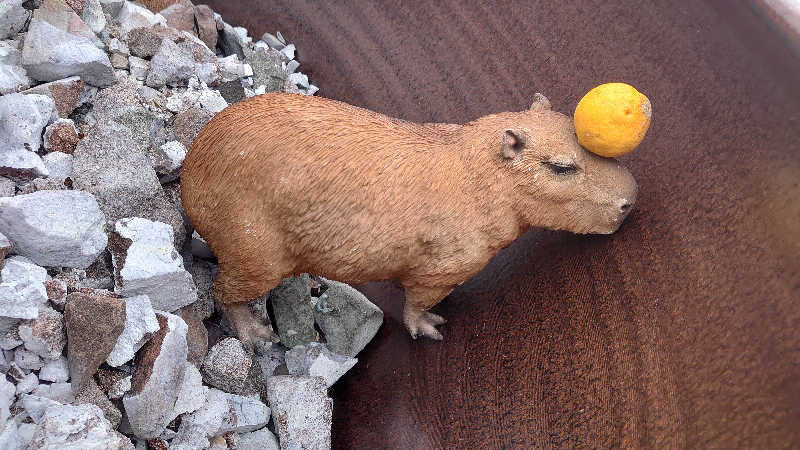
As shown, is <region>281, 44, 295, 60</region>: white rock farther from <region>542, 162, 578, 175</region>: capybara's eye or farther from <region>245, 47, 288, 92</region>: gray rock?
<region>542, 162, 578, 175</region>: capybara's eye

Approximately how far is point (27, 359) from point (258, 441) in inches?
27.5

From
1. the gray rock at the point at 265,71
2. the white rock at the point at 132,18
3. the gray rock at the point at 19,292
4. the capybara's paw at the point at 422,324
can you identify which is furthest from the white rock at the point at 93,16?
the capybara's paw at the point at 422,324

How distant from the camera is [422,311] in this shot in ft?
7.90

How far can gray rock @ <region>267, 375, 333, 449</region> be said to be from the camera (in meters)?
2.26

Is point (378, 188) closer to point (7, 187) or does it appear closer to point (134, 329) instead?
point (134, 329)

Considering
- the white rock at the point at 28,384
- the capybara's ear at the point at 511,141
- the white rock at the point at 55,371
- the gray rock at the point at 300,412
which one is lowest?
the white rock at the point at 28,384

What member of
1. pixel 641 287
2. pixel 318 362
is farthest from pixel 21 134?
pixel 641 287

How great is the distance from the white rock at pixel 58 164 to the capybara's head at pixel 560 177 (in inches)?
50.1

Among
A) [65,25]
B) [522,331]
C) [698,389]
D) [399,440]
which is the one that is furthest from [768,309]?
[65,25]

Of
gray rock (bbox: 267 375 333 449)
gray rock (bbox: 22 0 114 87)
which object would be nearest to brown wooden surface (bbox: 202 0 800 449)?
gray rock (bbox: 267 375 333 449)

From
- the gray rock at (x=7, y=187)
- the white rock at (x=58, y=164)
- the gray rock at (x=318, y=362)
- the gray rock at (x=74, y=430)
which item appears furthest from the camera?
the gray rock at (x=318, y=362)

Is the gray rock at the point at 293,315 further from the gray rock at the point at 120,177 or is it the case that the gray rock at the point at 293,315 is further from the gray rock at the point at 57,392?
the gray rock at the point at 57,392

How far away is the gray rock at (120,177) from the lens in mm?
2252

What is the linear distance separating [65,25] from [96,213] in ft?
2.45
